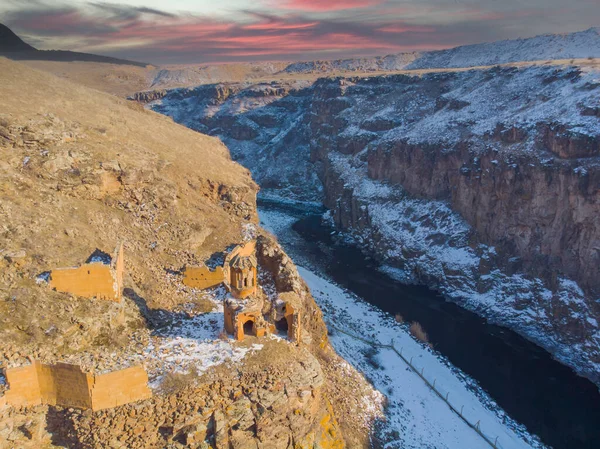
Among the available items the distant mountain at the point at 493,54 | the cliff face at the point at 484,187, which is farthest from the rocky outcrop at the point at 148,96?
the cliff face at the point at 484,187

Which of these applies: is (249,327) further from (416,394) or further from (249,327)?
(416,394)

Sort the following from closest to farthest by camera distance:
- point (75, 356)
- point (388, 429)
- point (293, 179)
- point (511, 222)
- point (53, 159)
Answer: point (75, 356), point (388, 429), point (53, 159), point (511, 222), point (293, 179)

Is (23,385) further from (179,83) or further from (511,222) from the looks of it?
(179,83)

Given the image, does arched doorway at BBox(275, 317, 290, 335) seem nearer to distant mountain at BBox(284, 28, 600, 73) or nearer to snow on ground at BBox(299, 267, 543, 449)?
snow on ground at BBox(299, 267, 543, 449)

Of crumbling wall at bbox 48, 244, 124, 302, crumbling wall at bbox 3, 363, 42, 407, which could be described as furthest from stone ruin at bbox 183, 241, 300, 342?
crumbling wall at bbox 3, 363, 42, 407

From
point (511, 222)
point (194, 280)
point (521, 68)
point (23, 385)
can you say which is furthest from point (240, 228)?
point (521, 68)

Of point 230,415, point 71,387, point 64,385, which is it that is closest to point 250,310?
point 230,415
